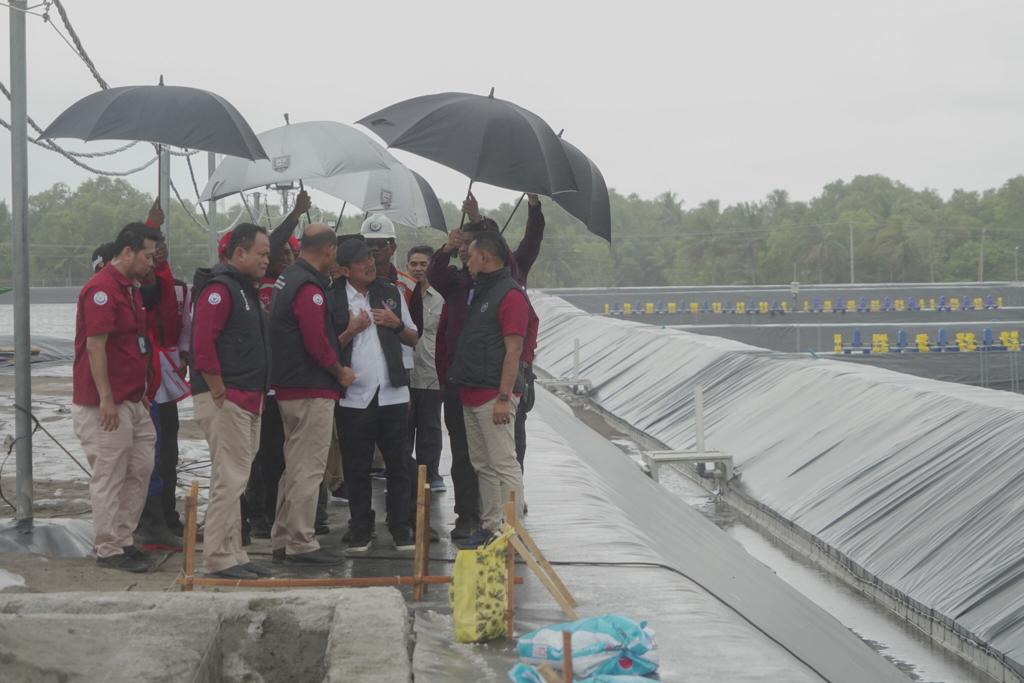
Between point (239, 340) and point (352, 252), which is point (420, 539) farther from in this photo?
point (352, 252)

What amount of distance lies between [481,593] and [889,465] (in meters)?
7.81

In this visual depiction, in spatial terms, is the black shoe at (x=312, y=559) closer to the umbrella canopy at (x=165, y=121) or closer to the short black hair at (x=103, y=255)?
the short black hair at (x=103, y=255)

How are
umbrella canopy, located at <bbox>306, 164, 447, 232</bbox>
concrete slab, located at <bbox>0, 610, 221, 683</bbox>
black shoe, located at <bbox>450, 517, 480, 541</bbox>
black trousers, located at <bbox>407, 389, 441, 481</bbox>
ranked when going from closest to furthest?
concrete slab, located at <bbox>0, 610, 221, 683</bbox>, black shoe, located at <bbox>450, 517, 480, 541</bbox>, black trousers, located at <bbox>407, 389, 441, 481</bbox>, umbrella canopy, located at <bbox>306, 164, 447, 232</bbox>

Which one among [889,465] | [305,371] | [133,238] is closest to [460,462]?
[305,371]

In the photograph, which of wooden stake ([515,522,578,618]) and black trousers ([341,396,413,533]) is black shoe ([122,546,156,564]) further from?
wooden stake ([515,522,578,618])

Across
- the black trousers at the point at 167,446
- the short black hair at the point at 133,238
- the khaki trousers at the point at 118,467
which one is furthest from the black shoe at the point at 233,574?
the short black hair at the point at 133,238

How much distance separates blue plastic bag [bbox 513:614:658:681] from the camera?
4.99 metres

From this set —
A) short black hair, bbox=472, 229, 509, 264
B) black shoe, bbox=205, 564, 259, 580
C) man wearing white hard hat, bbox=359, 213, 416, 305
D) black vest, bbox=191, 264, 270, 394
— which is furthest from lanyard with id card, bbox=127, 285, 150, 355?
short black hair, bbox=472, 229, 509, 264

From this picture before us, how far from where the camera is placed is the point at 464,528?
7922mm

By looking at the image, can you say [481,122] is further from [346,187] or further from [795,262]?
[795,262]

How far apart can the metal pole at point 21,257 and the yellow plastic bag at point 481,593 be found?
310 centimetres

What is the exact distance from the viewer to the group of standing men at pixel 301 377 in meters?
6.57

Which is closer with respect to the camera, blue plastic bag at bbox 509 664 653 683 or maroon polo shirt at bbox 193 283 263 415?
blue plastic bag at bbox 509 664 653 683

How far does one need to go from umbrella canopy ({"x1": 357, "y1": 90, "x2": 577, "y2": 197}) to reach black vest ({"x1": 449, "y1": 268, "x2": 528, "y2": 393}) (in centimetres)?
56
